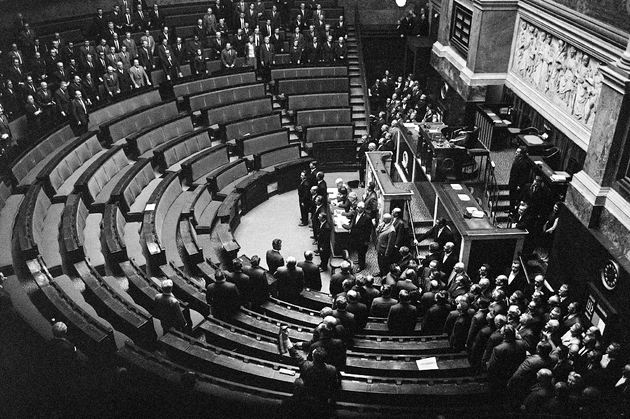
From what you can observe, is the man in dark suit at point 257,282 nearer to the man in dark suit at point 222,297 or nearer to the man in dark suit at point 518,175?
the man in dark suit at point 222,297

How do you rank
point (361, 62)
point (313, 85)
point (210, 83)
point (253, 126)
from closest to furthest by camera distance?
point (253, 126), point (210, 83), point (313, 85), point (361, 62)

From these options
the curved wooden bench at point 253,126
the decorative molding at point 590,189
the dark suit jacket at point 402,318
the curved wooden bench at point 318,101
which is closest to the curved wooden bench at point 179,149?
the curved wooden bench at point 253,126

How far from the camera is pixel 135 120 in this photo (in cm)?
1446

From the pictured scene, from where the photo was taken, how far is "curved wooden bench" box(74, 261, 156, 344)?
7.70 metres

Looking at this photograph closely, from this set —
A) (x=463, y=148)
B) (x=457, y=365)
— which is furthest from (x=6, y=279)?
(x=463, y=148)

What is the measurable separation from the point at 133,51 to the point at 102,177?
19.5 feet

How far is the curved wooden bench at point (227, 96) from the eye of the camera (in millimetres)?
16094

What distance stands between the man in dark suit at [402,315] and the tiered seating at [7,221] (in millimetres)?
5535

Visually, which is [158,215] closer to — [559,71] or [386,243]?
[386,243]

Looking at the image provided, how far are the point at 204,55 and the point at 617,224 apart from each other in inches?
522

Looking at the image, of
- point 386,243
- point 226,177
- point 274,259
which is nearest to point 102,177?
point 226,177

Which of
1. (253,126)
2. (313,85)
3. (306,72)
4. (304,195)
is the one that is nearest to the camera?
(304,195)

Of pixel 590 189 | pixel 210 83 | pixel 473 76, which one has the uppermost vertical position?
pixel 590 189

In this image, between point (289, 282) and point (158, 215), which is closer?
point (289, 282)
